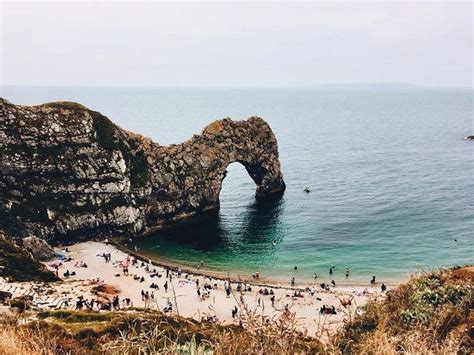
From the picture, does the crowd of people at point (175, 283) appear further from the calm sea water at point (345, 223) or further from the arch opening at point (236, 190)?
the arch opening at point (236, 190)

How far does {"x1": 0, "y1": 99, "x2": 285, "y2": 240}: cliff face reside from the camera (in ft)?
184

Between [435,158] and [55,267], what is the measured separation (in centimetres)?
9566

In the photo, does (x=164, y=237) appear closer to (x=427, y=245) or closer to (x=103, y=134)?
(x=103, y=134)

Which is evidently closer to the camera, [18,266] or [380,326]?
[380,326]

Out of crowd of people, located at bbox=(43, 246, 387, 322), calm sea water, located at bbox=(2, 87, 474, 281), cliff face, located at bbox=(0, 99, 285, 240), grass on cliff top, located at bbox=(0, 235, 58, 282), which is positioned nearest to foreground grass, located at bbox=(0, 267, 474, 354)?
crowd of people, located at bbox=(43, 246, 387, 322)

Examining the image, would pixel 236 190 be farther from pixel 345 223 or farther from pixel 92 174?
pixel 92 174

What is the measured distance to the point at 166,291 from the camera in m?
44.5

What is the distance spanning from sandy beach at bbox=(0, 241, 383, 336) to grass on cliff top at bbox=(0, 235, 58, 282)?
2368mm

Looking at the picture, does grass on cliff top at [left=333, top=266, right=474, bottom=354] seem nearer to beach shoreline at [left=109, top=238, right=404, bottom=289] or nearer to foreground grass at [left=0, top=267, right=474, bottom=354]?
foreground grass at [left=0, top=267, right=474, bottom=354]

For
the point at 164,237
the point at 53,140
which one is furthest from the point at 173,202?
the point at 53,140

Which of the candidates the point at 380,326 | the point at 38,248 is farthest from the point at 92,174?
the point at 380,326

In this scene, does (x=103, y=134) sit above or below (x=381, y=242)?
above

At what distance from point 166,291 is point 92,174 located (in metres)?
24.5

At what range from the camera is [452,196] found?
7569 centimetres
